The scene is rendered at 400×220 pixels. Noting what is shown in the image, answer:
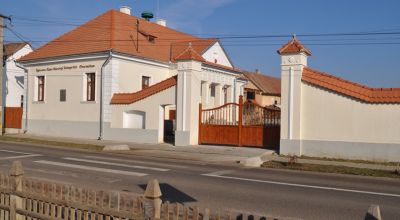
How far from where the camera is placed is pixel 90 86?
87.7 ft

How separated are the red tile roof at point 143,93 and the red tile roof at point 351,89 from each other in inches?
285

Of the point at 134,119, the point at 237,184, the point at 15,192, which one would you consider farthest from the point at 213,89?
the point at 15,192

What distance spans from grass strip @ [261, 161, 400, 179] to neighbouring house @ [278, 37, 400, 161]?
2423mm

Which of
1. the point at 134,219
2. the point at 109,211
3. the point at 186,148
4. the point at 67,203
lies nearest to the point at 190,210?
the point at 134,219

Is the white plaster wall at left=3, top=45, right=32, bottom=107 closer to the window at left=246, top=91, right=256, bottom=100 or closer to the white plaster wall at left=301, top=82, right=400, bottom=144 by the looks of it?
the window at left=246, top=91, right=256, bottom=100

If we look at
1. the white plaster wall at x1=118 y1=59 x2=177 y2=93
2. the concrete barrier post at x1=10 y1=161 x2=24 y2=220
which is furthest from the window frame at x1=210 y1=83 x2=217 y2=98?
the concrete barrier post at x1=10 y1=161 x2=24 y2=220

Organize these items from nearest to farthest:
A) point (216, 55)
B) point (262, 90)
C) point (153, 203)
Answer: point (153, 203)
point (216, 55)
point (262, 90)

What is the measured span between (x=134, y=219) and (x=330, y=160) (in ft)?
45.2

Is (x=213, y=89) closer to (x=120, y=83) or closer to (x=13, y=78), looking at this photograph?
(x=120, y=83)

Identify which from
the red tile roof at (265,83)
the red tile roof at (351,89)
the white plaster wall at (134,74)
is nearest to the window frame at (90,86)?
the white plaster wall at (134,74)

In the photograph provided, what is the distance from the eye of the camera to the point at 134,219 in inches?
183

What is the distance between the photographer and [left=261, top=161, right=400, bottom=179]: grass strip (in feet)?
45.1

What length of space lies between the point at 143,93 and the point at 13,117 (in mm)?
13014

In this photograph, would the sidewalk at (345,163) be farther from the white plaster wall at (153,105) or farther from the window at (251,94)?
the window at (251,94)
